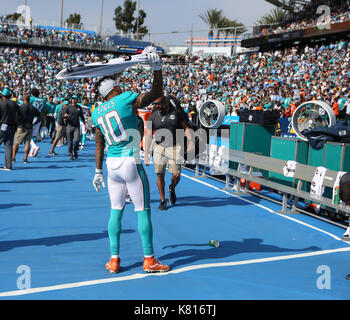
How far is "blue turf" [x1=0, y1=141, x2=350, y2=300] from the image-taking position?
4.30 m

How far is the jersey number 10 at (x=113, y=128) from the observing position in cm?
458

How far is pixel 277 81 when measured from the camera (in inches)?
1142

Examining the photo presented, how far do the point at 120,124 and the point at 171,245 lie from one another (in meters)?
2.02

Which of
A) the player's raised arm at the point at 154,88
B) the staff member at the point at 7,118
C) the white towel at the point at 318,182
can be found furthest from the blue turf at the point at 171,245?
the staff member at the point at 7,118

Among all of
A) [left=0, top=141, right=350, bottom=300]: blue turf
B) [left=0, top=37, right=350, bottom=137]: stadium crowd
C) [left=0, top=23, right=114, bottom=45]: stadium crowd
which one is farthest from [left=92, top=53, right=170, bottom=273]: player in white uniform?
[left=0, top=23, right=114, bottom=45]: stadium crowd

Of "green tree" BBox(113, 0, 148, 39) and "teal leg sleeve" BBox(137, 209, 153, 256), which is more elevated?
"green tree" BBox(113, 0, 148, 39)

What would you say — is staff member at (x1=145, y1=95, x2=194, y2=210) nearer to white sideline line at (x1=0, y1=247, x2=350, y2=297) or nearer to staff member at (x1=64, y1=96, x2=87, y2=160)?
white sideline line at (x1=0, y1=247, x2=350, y2=297)

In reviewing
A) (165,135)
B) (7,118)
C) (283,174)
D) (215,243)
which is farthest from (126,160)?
(7,118)

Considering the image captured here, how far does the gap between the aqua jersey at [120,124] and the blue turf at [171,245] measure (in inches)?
52.0

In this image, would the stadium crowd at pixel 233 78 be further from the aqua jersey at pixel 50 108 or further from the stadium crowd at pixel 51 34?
the stadium crowd at pixel 51 34

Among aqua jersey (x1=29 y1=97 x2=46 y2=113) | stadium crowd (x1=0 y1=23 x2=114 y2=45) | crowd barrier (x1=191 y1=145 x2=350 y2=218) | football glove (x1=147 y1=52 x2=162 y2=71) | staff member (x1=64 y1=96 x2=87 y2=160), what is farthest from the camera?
stadium crowd (x1=0 y1=23 x2=114 y2=45)

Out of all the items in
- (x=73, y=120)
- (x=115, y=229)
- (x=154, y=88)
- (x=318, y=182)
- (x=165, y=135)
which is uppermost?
(x=154, y=88)

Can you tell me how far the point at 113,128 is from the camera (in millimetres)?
4605

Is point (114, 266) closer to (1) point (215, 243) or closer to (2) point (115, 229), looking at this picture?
(2) point (115, 229)
